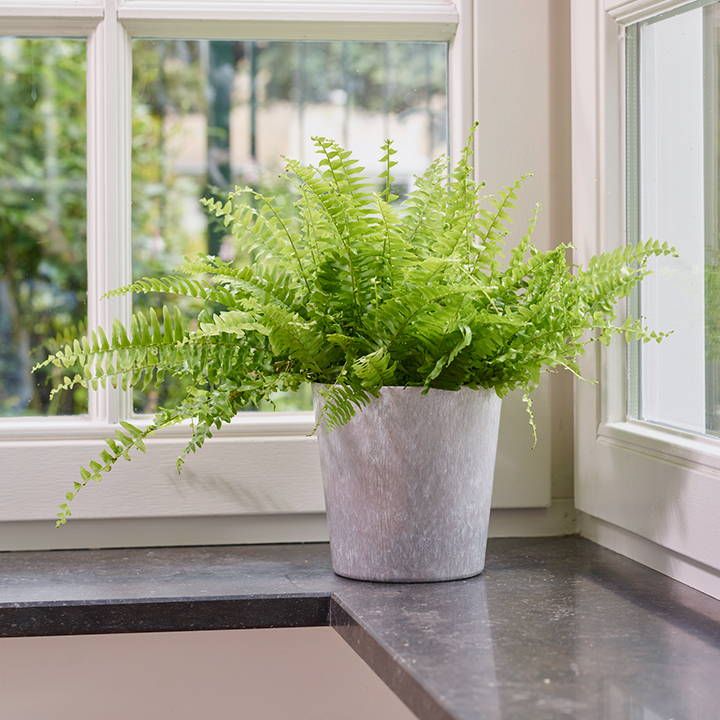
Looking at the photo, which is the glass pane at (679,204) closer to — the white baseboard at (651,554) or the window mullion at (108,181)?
the white baseboard at (651,554)

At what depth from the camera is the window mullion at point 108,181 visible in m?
1.23

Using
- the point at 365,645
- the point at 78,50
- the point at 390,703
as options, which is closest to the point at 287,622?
the point at 365,645

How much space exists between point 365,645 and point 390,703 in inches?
14.3

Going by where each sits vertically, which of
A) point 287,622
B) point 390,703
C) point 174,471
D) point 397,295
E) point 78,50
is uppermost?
point 78,50

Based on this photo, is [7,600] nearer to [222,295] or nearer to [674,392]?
[222,295]

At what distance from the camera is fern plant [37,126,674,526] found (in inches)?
38.4

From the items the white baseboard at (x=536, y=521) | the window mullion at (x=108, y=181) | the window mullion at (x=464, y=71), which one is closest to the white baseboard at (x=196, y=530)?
the white baseboard at (x=536, y=521)

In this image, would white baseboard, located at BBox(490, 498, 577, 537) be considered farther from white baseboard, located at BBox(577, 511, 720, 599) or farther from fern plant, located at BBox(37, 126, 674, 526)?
fern plant, located at BBox(37, 126, 674, 526)

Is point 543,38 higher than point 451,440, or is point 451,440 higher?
point 543,38

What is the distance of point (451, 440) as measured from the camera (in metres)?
1.02

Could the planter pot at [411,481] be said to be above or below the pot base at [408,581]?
above

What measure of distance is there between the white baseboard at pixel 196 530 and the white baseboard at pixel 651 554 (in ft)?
0.18

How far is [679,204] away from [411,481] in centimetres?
40

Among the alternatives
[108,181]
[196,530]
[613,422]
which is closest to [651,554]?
[613,422]
